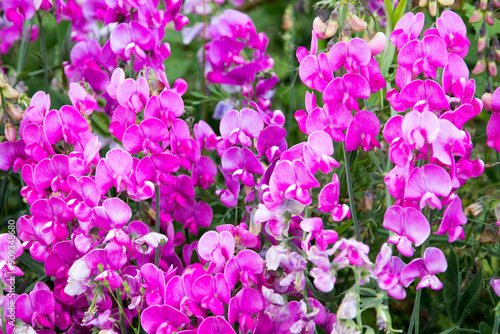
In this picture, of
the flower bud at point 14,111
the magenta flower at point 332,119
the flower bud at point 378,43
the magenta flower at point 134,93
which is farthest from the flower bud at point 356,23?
the flower bud at point 14,111

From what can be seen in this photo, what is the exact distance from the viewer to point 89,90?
3.72ft

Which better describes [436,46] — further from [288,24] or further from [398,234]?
[288,24]

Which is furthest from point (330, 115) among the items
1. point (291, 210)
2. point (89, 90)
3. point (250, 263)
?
→ point (89, 90)

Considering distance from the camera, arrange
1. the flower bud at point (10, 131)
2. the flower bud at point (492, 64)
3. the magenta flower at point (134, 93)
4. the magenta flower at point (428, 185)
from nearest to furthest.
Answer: the magenta flower at point (428, 185)
the magenta flower at point (134, 93)
the flower bud at point (10, 131)
the flower bud at point (492, 64)

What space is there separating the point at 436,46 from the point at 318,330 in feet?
1.68

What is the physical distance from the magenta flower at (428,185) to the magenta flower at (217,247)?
0.95ft

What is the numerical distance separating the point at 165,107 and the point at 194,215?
275 millimetres

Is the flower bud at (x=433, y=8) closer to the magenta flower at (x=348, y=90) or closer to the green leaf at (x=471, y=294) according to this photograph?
the magenta flower at (x=348, y=90)

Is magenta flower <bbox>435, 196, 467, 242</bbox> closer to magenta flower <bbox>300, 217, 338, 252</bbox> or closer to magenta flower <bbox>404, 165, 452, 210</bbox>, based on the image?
magenta flower <bbox>404, 165, 452, 210</bbox>

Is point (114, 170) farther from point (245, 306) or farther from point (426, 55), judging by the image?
point (426, 55)

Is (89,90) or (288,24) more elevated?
(89,90)

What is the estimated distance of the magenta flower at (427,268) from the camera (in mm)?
853

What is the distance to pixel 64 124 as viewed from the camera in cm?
104

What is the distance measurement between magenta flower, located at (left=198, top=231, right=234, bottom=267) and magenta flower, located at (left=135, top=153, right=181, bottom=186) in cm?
13
